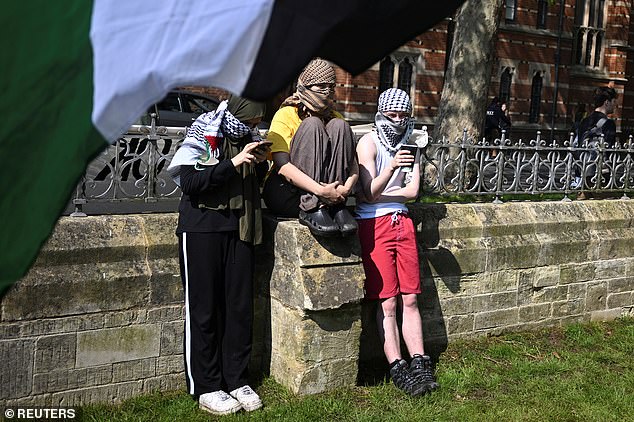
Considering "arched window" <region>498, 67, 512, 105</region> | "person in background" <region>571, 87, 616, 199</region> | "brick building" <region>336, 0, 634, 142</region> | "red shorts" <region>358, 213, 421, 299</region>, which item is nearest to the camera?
"red shorts" <region>358, 213, 421, 299</region>

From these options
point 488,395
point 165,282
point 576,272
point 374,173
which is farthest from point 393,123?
point 576,272

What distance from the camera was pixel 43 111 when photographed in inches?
68.9

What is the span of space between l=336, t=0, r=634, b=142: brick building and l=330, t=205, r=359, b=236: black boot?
76.2 feet

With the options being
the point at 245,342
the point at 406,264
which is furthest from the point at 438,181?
the point at 245,342

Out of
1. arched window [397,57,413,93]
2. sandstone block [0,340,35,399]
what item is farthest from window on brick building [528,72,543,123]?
sandstone block [0,340,35,399]

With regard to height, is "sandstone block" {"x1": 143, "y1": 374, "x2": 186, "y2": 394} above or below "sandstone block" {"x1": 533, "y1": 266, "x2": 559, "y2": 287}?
below

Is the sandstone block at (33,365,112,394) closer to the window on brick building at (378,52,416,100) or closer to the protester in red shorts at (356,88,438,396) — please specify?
the protester in red shorts at (356,88,438,396)

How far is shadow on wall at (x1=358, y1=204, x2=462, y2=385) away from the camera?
252 inches

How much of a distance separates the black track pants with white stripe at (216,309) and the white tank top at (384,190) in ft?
3.22

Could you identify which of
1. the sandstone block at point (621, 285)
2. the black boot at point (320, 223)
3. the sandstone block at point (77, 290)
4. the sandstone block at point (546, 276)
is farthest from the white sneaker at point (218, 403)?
the sandstone block at point (621, 285)

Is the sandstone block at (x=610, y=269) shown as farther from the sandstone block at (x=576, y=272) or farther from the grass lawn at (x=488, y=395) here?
the grass lawn at (x=488, y=395)

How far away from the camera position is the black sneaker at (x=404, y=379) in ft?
18.7

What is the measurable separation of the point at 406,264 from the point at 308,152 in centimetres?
118

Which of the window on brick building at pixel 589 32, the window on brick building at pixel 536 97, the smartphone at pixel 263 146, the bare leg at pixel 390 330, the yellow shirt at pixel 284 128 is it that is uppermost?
the window on brick building at pixel 589 32
